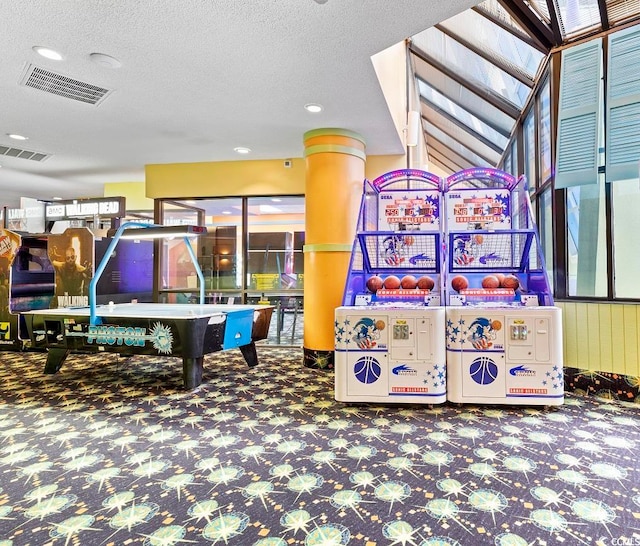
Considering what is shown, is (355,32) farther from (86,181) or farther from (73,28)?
(86,181)

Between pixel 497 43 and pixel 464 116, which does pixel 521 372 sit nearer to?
pixel 497 43

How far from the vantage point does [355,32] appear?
2926 mm

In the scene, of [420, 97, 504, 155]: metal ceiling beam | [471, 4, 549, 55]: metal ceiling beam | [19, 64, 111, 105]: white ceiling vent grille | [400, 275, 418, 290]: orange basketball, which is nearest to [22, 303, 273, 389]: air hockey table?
[400, 275, 418, 290]: orange basketball

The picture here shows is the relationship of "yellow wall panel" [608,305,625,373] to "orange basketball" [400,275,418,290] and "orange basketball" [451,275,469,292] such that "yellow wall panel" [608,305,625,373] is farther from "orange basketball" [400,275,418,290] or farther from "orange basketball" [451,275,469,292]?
"orange basketball" [400,275,418,290]

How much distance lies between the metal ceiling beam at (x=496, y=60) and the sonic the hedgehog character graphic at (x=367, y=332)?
347 centimetres

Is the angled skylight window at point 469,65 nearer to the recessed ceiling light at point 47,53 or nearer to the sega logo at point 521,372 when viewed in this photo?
the sega logo at point 521,372

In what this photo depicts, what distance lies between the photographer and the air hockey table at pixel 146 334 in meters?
3.72

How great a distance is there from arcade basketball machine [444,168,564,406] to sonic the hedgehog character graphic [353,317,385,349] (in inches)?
23.7

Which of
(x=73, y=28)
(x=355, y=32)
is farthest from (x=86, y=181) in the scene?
(x=355, y=32)

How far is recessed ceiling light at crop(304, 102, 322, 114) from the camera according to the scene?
Result: 4.15m

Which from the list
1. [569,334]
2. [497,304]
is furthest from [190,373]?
[569,334]

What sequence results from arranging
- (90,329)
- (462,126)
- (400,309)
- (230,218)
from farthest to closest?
(462,126) < (230,218) < (90,329) < (400,309)

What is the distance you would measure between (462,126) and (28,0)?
6.52 metres

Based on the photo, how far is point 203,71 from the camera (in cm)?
347
